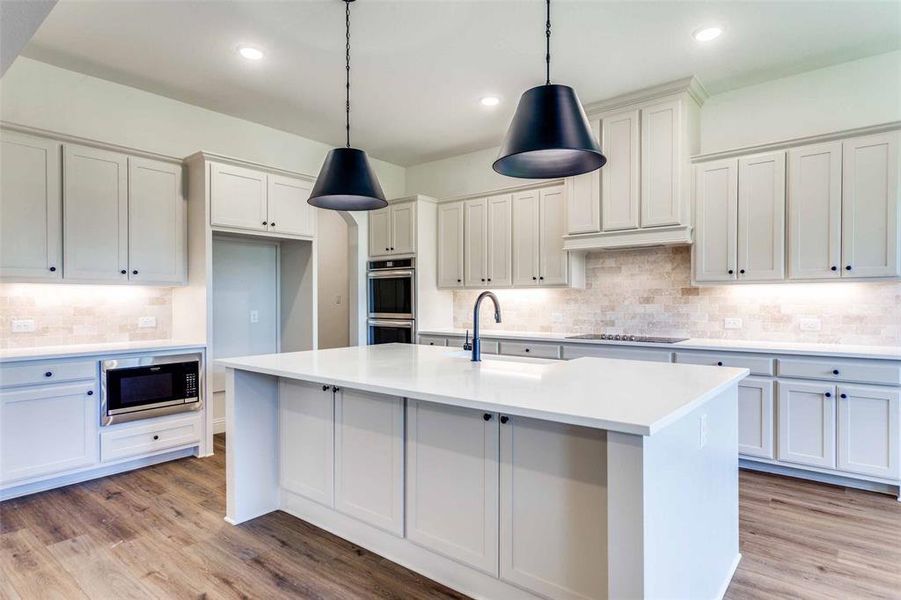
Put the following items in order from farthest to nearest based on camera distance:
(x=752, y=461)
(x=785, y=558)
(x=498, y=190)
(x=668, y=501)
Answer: (x=498, y=190) < (x=752, y=461) < (x=785, y=558) < (x=668, y=501)

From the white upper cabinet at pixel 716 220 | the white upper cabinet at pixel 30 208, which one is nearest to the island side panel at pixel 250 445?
the white upper cabinet at pixel 30 208

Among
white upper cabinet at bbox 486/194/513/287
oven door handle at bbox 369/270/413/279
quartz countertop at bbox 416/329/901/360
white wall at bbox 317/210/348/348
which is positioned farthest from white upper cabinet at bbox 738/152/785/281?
white wall at bbox 317/210/348/348

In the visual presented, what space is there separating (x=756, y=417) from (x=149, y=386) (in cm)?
432

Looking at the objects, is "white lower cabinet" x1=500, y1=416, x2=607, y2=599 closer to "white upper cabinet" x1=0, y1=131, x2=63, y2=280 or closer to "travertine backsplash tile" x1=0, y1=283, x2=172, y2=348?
"white upper cabinet" x1=0, y1=131, x2=63, y2=280

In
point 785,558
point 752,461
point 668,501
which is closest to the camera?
point 668,501

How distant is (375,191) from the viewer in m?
2.63

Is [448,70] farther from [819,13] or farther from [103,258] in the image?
[103,258]

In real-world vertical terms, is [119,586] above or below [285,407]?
below

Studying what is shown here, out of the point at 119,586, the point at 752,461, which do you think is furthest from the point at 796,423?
the point at 119,586

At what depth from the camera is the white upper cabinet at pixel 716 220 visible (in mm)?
3678

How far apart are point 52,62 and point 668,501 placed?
4537mm

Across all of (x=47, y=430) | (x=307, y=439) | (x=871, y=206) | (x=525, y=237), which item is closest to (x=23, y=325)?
(x=47, y=430)

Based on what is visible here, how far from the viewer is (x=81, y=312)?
3736mm

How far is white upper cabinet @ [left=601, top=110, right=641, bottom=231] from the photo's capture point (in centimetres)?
397
